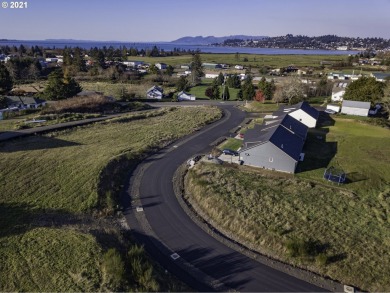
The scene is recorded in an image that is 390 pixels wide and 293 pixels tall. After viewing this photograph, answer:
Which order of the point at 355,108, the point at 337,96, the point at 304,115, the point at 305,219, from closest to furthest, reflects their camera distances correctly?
the point at 305,219
the point at 304,115
the point at 355,108
the point at 337,96

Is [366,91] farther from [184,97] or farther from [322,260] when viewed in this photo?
[322,260]

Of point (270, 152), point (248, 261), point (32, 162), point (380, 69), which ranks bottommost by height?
point (248, 261)

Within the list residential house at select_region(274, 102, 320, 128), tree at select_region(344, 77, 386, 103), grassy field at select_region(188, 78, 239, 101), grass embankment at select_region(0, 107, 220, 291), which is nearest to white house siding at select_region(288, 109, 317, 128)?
residential house at select_region(274, 102, 320, 128)

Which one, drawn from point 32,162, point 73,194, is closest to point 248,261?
point 73,194

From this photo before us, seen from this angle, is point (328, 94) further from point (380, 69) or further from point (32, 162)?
point (32, 162)

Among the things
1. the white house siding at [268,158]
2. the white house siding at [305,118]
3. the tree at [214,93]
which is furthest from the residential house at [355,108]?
the tree at [214,93]

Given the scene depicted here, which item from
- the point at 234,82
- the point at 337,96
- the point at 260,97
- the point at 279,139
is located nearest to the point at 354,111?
the point at 337,96

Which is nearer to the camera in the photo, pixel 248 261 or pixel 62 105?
pixel 248 261
